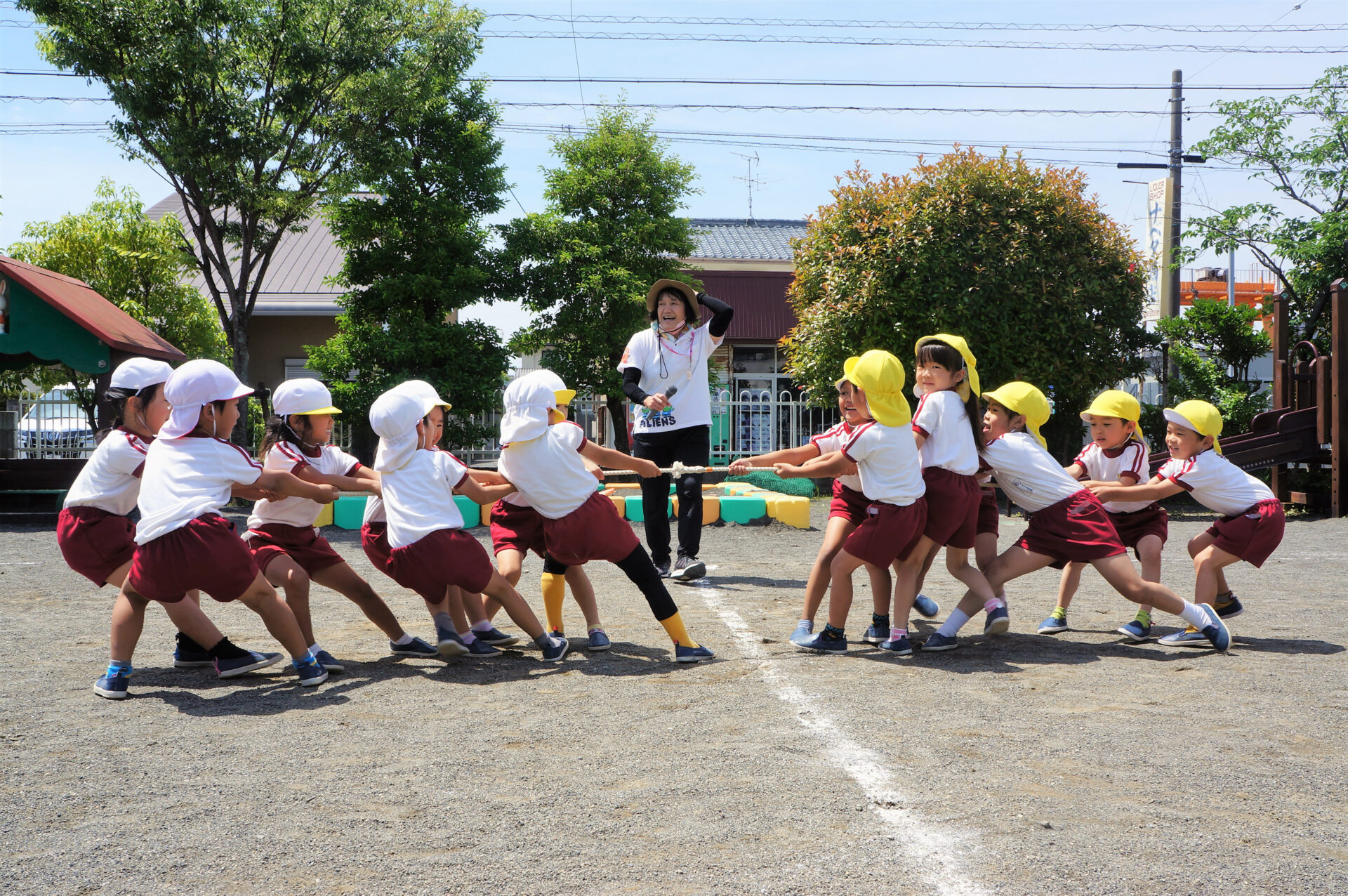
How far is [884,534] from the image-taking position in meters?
4.96

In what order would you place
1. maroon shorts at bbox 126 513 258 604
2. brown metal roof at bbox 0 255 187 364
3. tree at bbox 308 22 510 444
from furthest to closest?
1. tree at bbox 308 22 510 444
2. brown metal roof at bbox 0 255 187 364
3. maroon shorts at bbox 126 513 258 604

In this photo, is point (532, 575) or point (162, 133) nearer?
point (532, 575)

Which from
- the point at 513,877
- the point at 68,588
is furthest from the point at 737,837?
the point at 68,588

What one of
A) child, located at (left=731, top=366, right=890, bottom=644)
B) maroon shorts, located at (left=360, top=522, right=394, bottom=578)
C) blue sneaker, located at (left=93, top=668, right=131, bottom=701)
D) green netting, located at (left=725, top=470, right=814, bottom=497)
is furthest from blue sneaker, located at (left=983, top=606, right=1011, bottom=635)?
green netting, located at (left=725, top=470, right=814, bottom=497)

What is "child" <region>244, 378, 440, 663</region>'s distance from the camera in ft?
16.6

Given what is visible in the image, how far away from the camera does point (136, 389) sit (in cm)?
500

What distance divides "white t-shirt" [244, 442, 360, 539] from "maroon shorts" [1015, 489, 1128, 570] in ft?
12.0

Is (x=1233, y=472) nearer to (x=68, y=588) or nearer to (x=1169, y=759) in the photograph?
(x=1169, y=759)

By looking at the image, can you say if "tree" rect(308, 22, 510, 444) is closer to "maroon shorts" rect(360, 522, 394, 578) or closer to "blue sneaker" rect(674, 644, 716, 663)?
"maroon shorts" rect(360, 522, 394, 578)

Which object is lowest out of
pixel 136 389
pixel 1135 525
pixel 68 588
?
pixel 68 588

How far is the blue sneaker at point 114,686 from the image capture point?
4.42 meters

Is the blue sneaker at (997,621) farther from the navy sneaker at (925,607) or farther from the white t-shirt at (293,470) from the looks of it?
the white t-shirt at (293,470)

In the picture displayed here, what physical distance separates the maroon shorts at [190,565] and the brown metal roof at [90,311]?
33.3ft

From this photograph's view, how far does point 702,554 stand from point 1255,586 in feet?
14.5
